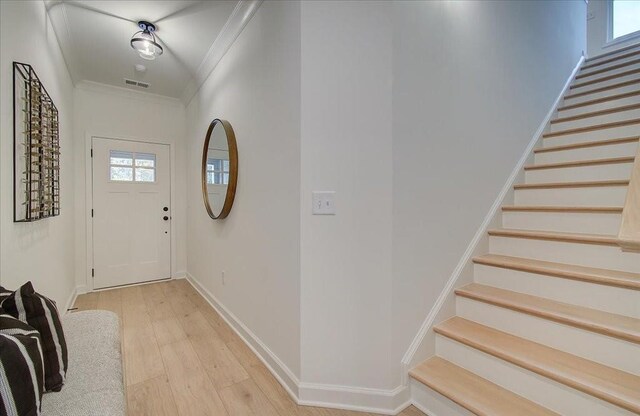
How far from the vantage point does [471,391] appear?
4.74 ft

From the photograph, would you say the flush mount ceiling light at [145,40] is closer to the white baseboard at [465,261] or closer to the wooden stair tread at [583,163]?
the white baseboard at [465,261]


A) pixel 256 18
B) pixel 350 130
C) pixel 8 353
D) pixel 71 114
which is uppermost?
pixel 256 18

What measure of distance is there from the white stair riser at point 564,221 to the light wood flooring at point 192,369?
158 centimetres

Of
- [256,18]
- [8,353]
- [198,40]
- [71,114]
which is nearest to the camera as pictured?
[8,353]

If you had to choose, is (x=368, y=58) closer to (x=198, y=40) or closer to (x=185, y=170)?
(x=198, y=40)

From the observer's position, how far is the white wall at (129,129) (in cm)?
349

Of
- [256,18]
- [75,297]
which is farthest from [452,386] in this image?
[75,297]

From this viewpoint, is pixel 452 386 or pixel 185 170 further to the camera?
pixel 185 170

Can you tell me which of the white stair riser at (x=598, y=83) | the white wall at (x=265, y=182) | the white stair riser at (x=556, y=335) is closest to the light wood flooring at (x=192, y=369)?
the white wall at (x=265, y=182)

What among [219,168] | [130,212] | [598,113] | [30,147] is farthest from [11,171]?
[598,113]

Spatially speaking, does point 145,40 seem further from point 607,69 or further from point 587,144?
point 607,69

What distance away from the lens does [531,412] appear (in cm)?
130

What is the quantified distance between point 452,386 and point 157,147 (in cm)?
421

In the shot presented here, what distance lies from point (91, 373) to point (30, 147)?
4.87 feet
